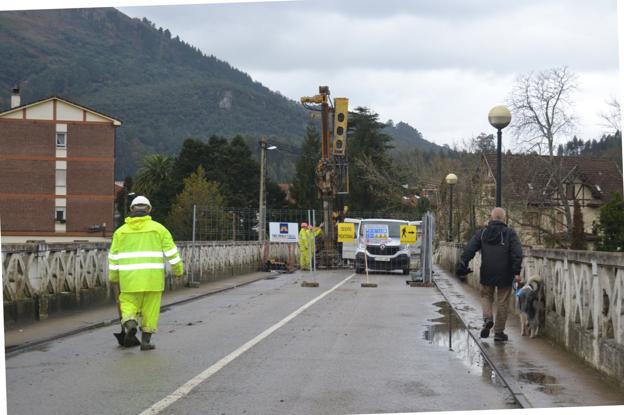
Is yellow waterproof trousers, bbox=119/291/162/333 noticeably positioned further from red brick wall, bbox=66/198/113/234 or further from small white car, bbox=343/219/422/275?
red brick wall, bbox=66/198/113/234

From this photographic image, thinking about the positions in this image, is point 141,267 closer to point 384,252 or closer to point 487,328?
point 487,328

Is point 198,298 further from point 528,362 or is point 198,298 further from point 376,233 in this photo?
point 376,233

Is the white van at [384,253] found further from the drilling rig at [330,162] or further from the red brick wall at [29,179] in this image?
the red brick wall at [29,179]

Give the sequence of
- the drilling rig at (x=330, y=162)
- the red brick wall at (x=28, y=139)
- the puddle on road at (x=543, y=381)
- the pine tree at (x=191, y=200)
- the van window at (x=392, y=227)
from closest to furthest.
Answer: the puddle on road at (x=543, y=381), the van window at (x=392, y=227), the drilling rig at (x=330, y=162), the red brick wall at (x=28, y=139), the pine tree at (x=191, y=200)

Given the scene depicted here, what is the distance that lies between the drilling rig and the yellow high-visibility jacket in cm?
3032

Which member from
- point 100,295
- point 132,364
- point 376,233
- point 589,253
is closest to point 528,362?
point 589,253

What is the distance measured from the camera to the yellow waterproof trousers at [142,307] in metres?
11.4

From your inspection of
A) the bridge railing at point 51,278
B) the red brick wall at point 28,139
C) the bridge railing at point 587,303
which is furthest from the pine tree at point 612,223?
the red brick wall at point 28,139

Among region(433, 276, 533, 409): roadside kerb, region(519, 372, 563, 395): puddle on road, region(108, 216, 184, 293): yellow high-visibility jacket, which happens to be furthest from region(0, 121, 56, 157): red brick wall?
region(519, 372, 563, 395): puddle on road

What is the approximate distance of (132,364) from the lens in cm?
1006

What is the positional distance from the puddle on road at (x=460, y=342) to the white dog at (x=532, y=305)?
Result: 2.83 feet

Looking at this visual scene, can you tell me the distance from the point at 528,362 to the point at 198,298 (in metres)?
12.1

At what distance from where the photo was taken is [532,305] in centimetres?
1322

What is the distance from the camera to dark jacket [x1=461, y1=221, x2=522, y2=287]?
12.5m
